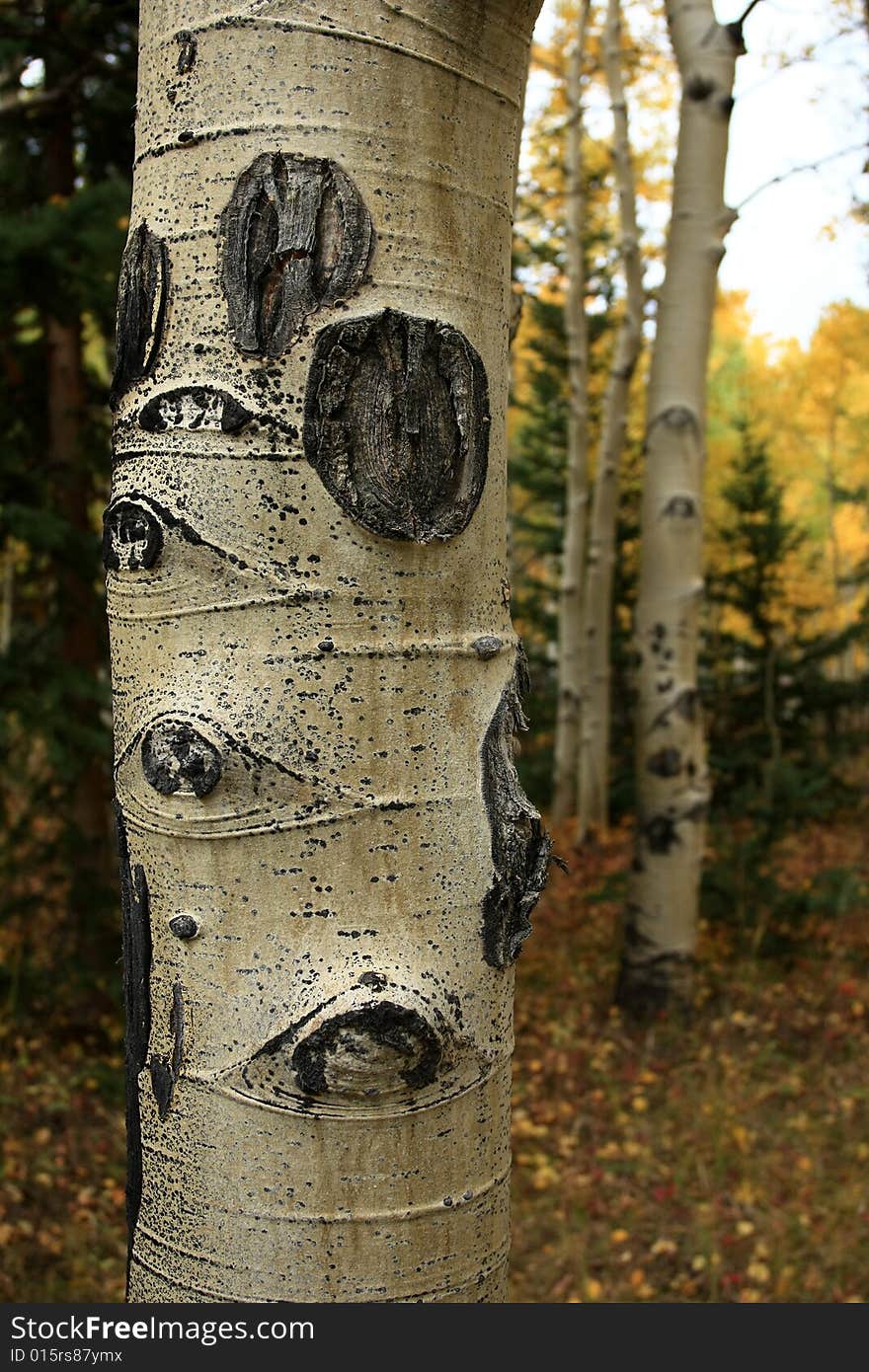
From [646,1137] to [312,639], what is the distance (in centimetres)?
439

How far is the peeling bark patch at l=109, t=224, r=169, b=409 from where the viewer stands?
3.05 ft

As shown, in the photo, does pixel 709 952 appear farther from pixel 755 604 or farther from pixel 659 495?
pixel 755 604

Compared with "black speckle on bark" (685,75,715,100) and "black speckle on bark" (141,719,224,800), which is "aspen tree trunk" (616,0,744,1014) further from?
"black speckle on bark" (141,719,224,800)

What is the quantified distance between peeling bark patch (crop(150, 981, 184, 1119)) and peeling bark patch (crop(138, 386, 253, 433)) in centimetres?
47

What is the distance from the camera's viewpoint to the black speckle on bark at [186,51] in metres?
0.91

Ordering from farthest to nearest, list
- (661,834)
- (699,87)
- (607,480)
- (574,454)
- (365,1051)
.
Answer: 1. (574,454)
2. (607,480)
3. (661,834)
4. (699,87)
5. (365,1051)

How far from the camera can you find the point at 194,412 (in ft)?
2.94

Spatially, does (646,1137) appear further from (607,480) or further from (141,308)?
(607,480)

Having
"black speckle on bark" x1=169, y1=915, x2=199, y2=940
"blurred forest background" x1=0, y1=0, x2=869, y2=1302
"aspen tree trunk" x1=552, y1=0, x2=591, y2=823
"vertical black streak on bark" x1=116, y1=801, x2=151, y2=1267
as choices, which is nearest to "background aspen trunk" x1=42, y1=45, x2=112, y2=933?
"blurred forest background" x1=0, y1=0, x2=869, y2=1302

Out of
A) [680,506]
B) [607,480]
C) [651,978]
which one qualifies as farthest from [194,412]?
[607,480]

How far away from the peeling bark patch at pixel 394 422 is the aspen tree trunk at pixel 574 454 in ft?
28.9

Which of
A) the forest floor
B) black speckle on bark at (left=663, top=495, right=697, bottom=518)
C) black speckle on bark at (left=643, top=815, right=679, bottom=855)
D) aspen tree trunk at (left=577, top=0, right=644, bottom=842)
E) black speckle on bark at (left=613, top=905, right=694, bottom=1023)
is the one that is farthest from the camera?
aspen tree trunk at (left=577, top=0, right=644, bottom=842)

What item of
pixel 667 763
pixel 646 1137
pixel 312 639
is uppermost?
pixel 312 639

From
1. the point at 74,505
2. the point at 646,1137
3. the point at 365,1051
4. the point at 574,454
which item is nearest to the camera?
the point at 365,1051
